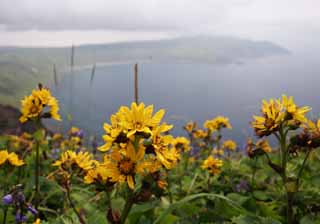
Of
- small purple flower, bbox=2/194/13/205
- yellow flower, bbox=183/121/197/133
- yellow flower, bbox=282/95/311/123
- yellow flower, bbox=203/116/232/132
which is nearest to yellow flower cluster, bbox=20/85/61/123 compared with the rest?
small purple flower, bbox=2/194/13/205

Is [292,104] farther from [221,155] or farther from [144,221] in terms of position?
[221,155]

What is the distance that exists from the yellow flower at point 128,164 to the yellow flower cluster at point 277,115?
3.37ft

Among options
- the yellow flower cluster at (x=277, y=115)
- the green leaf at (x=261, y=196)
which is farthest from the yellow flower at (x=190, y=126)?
the yellow flower cluster at (x=277, y=115)

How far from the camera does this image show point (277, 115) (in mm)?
2543

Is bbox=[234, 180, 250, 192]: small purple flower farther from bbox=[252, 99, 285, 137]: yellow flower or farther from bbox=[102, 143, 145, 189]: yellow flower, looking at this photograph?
bbox=[102, 143, 145, 189]: yellow flower

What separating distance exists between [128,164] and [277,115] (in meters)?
1.19

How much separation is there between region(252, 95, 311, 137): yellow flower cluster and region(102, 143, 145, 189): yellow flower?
1028mm

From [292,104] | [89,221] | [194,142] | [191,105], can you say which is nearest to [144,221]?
[89,221]

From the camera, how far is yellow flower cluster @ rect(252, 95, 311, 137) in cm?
253

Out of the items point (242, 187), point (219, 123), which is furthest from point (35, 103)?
point (219, 123)

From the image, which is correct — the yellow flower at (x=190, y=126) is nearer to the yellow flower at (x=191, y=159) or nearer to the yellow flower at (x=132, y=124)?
the yellow flower at (x=191, y=159)

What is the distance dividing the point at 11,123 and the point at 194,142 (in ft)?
36.0

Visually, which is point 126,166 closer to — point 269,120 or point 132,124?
point 132,124

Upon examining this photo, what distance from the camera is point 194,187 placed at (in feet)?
16.1
